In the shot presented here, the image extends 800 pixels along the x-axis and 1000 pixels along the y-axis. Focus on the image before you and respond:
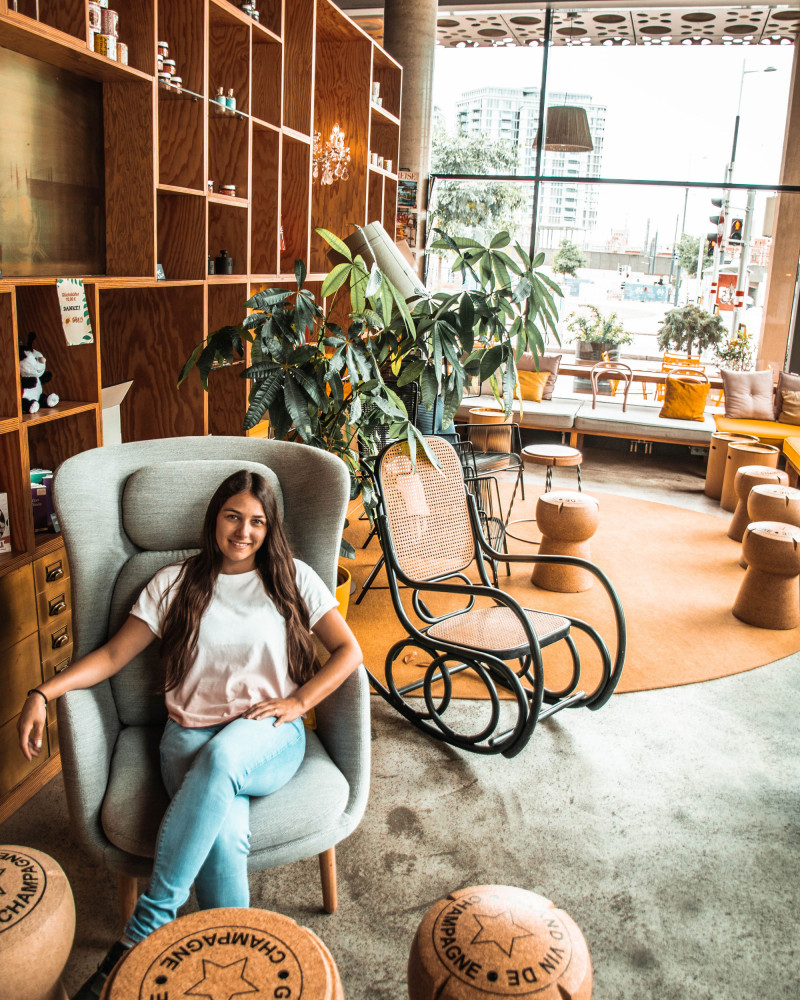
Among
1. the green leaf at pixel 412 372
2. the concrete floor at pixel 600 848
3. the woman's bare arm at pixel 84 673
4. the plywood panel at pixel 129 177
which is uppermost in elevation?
the plywood panel at pixel 129 177

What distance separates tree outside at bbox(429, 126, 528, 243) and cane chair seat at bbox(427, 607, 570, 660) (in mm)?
6294

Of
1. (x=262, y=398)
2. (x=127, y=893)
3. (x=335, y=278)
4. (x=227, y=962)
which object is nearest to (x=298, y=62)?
(x=335, y=278)

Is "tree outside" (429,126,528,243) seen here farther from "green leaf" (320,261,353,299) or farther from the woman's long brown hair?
the woman's long brown hair

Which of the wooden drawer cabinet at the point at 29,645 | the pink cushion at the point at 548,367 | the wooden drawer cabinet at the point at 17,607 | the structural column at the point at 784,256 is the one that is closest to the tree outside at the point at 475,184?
the pink cushion at the point at 548,367

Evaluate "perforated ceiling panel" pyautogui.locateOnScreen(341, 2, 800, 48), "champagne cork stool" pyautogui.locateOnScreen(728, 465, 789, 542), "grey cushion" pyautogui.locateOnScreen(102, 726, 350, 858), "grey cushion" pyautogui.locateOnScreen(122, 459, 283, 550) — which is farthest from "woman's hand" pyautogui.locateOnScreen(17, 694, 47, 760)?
"perforated ceiling panel" pyautogui.locateOnScreen(341, 2, 800, 48)

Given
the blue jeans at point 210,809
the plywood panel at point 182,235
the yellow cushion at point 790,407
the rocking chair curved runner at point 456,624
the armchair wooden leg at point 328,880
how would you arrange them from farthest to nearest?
the yellow cushion at point 790,407 → the plywood panel at point 182,235 → the rocking chair curved runner at point 456,624 → the armchair wooden leg at point 328,880 → the blue jeans at point 210,809

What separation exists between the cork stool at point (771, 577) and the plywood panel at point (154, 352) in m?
2.64

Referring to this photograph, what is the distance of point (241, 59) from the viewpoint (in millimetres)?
3604

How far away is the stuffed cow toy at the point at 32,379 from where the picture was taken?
250cm

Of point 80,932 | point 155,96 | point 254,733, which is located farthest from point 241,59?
point 80,932

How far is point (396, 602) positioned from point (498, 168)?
684 centimetres

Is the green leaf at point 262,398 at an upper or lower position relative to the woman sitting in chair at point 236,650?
upper

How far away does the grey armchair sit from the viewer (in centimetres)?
184

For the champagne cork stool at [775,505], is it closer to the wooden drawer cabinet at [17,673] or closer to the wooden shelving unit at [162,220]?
the wooden shelving unit at [162,220]
